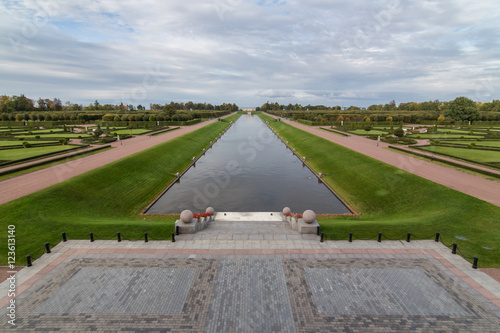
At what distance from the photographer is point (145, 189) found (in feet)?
88.3

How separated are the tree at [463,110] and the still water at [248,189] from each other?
284 ft

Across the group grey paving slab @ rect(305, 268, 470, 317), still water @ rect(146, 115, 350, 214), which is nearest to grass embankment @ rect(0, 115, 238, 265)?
still water @ rect(146, 115, 350, 214)

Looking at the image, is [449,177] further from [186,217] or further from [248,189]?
[186,217]

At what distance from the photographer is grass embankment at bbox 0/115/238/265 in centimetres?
1524

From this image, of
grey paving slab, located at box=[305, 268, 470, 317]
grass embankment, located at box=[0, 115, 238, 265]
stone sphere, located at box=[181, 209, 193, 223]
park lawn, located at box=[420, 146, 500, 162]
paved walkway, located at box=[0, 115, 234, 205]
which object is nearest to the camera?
grey paving slab, located at box=[305, 268, 470, 317]

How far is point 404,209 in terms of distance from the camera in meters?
21.0

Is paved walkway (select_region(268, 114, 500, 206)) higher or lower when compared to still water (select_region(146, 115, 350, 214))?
higher

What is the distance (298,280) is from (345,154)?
3130 centimetres

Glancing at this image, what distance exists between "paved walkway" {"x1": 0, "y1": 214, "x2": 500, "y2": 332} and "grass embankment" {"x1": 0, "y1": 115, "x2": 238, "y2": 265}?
1.56 metres

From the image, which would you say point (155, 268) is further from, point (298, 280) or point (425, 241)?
point (425, 241)

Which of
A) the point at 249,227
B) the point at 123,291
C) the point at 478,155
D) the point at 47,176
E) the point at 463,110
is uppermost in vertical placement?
the point at 463,110

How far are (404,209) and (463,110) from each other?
98.1 m

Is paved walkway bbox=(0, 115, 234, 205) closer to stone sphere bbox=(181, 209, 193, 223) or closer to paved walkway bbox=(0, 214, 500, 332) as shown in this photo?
paved walkway bbox=(0, 214, 500, 332)

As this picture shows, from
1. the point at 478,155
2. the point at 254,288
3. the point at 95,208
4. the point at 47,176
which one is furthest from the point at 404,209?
the point at 47,176
